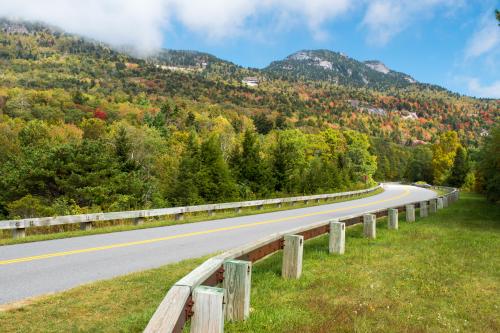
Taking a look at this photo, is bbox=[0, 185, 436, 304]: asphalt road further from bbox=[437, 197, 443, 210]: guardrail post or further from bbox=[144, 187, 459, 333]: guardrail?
bbox=[437, 197, 443, 210]: guardrail post

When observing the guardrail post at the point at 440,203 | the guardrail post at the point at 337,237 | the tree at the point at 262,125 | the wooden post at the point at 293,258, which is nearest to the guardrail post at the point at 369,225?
the guardrail post at the point at 337,237

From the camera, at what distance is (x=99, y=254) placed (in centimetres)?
978

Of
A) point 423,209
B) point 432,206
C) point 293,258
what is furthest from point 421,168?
point 293,258

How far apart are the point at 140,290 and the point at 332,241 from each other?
464 cm

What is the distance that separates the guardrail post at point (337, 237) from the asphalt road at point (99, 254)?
2.89 metres

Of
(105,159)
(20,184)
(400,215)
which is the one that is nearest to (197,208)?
(400,215)

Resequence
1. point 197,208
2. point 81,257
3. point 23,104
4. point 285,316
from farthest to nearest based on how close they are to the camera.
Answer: point 23,104 < point 197,208 < point 81,257 < point 285,316

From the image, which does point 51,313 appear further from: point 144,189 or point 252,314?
point 144,189

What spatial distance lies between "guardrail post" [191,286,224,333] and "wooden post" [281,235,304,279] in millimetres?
3554

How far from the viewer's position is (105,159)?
3238 cm

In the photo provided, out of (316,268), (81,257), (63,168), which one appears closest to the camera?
(316,268)

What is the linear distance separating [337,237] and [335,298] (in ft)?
11.8

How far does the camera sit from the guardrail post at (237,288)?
4734 millimetres

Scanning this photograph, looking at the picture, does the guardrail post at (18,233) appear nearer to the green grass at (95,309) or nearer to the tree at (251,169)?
the green grass at (95,309)
